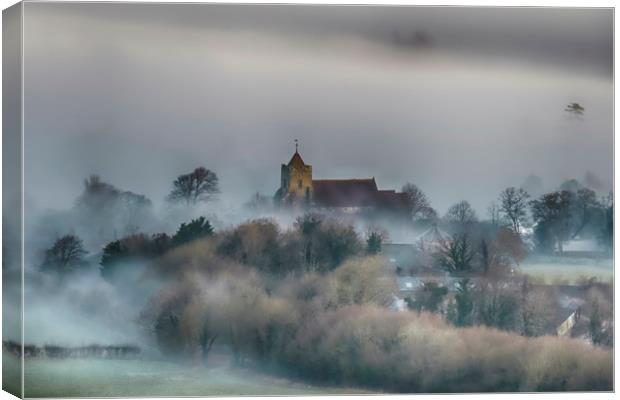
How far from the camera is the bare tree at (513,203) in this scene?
1329 cm

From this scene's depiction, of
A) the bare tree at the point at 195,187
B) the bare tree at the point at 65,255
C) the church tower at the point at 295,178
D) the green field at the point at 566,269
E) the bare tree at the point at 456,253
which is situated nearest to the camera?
the bare tree at the point at 65,255

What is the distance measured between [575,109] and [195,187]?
3.48 meters

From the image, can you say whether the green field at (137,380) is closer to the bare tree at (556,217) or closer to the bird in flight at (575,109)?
the bare tree at (556,217)

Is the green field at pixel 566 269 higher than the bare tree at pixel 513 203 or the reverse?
the reverse

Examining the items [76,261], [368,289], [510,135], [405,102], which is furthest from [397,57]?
[76,261]

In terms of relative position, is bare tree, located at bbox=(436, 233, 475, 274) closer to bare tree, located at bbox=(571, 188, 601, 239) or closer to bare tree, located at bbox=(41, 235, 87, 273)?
bare tree, located at bbox=(571, 188, 601, 239)

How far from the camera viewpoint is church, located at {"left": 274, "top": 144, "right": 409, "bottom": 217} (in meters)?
13.1

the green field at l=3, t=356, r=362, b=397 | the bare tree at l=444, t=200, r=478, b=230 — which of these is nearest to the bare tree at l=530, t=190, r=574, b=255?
the bare tree at l=444, t=200, r=478, b=230

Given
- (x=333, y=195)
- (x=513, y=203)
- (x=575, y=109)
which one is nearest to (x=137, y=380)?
(x=333, y=195)

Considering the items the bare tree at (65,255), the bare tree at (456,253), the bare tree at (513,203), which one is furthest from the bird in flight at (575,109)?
the bare tree at (65,255)

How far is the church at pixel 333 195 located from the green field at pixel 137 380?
1.57 m

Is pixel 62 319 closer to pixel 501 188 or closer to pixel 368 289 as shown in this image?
pixel 368 289

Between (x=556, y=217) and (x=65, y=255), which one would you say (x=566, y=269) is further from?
(x=65, y=255)

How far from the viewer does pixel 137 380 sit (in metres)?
12.9
